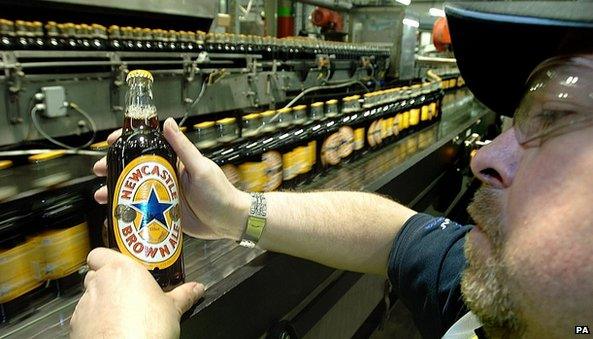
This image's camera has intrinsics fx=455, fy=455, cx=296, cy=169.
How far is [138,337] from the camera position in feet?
2.02

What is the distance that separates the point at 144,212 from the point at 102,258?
0.31ft

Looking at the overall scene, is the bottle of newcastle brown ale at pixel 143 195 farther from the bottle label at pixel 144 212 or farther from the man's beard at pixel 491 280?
the man's beard at pixel 491 280

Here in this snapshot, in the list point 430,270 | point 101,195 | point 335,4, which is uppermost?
point 335,4

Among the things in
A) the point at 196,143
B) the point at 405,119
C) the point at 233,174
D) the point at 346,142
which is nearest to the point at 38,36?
the point at 196,143

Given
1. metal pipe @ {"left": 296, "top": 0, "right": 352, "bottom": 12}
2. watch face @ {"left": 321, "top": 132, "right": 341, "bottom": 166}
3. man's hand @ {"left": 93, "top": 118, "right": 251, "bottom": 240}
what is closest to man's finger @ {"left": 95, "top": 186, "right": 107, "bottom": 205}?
man's hand @ {"left": 93, "top": 118, "right": 251, "bottom": 240}

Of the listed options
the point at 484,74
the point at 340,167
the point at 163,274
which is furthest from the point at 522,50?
the point at 340,167

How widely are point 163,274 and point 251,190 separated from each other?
0.57 meters

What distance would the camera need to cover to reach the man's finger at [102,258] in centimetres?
70

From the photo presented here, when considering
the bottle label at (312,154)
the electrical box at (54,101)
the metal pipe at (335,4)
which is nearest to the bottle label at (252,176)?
the bottle label at (312,154)

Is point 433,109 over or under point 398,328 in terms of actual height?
over

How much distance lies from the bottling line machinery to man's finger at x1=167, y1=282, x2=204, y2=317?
0.04m

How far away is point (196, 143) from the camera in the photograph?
1.34 metres

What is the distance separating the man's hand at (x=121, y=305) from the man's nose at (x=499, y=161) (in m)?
0.54

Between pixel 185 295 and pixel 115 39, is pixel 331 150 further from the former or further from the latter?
pixel 185 295
